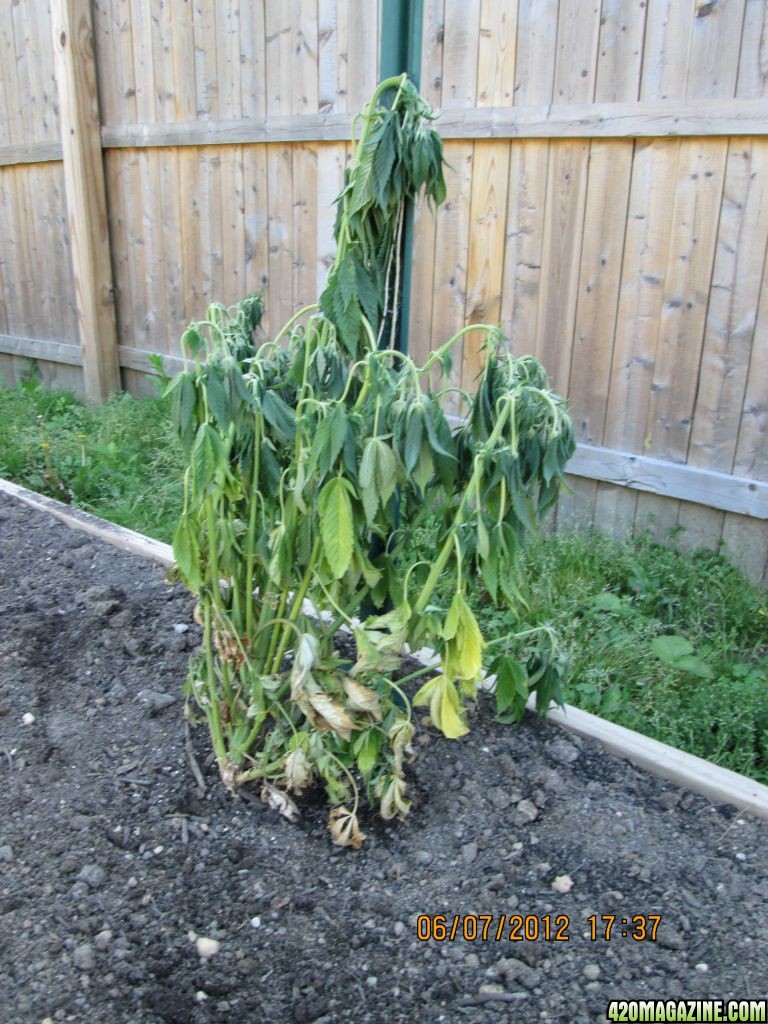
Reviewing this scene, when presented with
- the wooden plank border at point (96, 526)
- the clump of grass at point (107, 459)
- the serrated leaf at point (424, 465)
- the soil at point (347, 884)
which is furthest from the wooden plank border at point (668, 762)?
the clump of grass at point (107, 459)

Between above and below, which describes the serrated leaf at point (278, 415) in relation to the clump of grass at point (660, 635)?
A: above

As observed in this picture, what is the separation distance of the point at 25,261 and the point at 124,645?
478 cm

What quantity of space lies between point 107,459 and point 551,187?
2467 millimetres

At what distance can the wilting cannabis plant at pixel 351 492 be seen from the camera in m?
1.58

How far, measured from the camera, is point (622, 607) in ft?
10.1

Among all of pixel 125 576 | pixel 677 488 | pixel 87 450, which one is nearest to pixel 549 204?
pixel 677 488

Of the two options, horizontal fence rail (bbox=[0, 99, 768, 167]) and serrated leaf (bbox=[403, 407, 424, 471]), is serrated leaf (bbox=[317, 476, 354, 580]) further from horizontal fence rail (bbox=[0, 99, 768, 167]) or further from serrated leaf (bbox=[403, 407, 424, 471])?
horizontal fence rail (bbox=[0, 99, 768, 167])

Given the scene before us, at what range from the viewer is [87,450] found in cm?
457

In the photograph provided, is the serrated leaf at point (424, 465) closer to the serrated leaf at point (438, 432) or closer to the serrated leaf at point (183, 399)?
the serrated leaf at point (438, 432)

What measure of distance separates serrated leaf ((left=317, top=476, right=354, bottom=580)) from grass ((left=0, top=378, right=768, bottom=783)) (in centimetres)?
127

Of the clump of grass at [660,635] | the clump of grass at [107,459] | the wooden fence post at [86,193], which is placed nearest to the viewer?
the clump of grass at [660,635]

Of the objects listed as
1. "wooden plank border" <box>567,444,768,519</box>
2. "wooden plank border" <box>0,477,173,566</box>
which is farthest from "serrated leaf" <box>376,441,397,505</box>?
"wooden plank border" <box>567,444,768,519</box>

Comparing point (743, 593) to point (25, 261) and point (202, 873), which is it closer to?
point (202, 873)

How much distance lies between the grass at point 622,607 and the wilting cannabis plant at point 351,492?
2.59 feet
